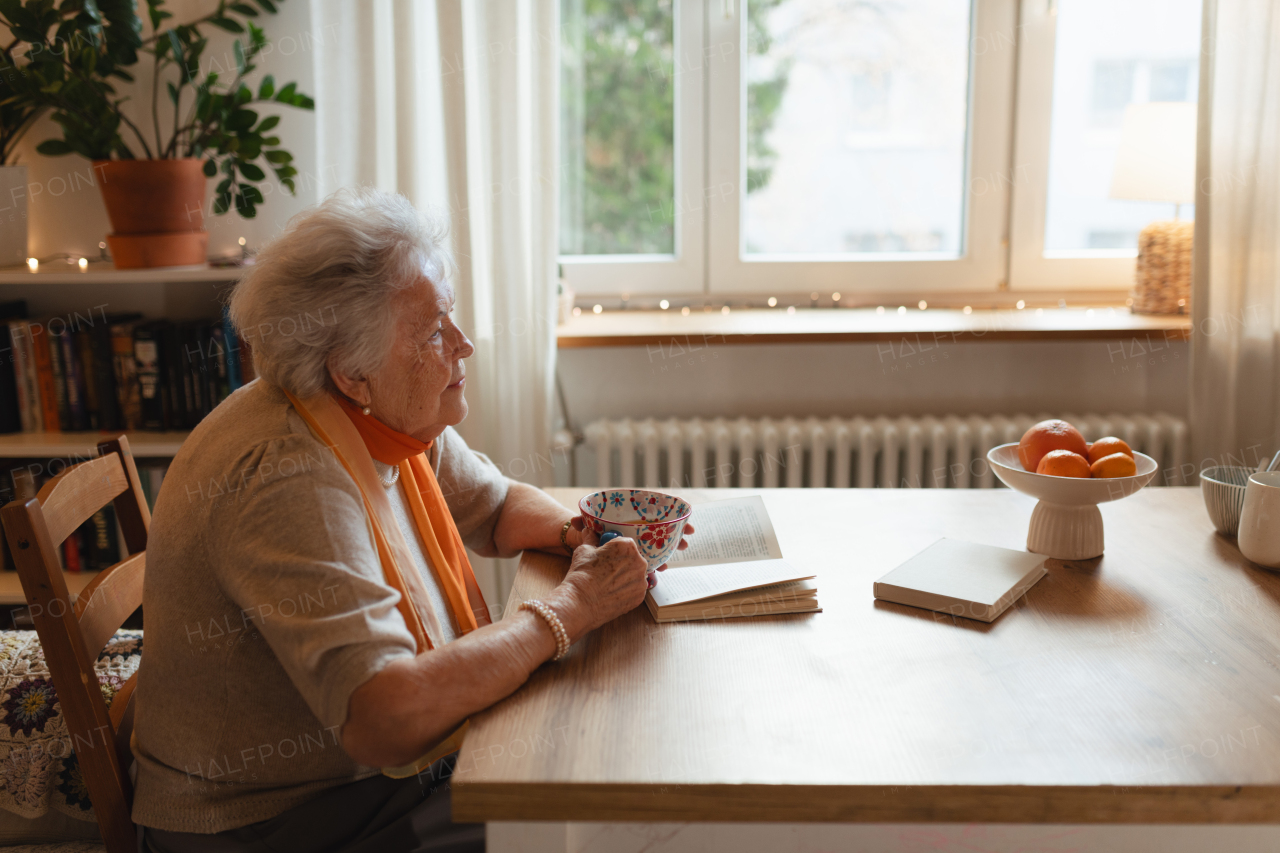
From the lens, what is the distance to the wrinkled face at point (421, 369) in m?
1.15

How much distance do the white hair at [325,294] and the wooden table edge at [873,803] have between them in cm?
53

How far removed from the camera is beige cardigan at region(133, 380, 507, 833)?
92cm

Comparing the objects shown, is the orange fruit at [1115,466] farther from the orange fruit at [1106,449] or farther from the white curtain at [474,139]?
the white curtain at [474,139]

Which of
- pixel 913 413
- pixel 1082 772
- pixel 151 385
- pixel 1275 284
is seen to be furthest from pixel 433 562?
pixel 1275 284

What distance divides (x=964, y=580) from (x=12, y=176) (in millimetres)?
2154

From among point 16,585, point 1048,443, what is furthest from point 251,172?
point 1048,443

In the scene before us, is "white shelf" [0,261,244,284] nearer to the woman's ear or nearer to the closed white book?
the woman's ear

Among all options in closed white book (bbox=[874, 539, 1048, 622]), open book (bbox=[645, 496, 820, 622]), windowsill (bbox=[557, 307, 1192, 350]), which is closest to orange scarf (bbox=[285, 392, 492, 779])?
open book (bbox=[645, 496, 820, 622])

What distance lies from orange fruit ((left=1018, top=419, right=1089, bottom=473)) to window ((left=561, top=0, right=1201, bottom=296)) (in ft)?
4.36

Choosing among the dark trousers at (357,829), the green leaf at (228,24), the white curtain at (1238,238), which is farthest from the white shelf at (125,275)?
the white curtain at (1238,238)

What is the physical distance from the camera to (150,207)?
209 centimetres

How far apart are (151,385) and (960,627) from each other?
1.91m

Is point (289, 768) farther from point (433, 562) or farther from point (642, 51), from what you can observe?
point (642, 51)

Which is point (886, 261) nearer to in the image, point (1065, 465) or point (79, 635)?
point (1065, 465)
